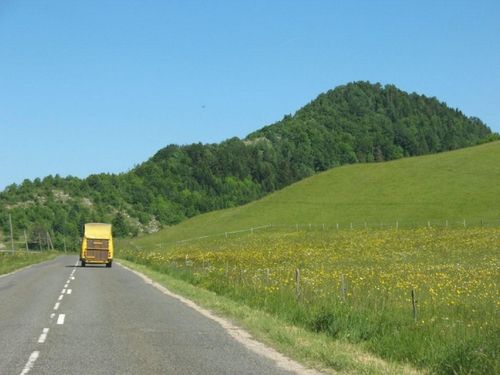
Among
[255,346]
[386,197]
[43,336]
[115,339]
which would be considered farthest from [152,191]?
[255,346]

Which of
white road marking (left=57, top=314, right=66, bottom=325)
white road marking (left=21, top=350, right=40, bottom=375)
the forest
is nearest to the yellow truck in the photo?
white road marking (left=57, top=314, right=66, bottom=325)

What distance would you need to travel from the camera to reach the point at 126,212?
175 m

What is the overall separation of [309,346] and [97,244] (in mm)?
41178

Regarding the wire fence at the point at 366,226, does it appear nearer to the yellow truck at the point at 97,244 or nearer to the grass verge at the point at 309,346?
the yellow truck at the point at 97,244

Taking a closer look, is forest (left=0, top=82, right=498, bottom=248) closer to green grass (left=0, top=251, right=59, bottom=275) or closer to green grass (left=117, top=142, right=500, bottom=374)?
green grass (left=117, top=142, right=500, bottom=374)

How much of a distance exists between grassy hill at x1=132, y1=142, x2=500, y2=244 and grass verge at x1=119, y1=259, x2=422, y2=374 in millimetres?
53869

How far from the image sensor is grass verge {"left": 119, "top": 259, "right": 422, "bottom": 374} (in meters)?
10.3

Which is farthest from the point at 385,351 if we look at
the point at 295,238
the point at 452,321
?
the point at 295,238

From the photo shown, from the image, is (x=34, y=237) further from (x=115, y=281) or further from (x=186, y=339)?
(x=186, y=339)

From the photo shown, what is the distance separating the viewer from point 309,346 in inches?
480

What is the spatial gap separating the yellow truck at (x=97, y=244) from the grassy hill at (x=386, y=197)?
108 feet

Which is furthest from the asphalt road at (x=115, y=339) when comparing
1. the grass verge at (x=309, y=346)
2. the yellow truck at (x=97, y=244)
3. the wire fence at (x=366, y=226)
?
the wire fence at (x=366, y=226)

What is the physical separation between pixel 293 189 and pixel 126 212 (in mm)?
76132

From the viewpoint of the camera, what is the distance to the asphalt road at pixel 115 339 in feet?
35.0
